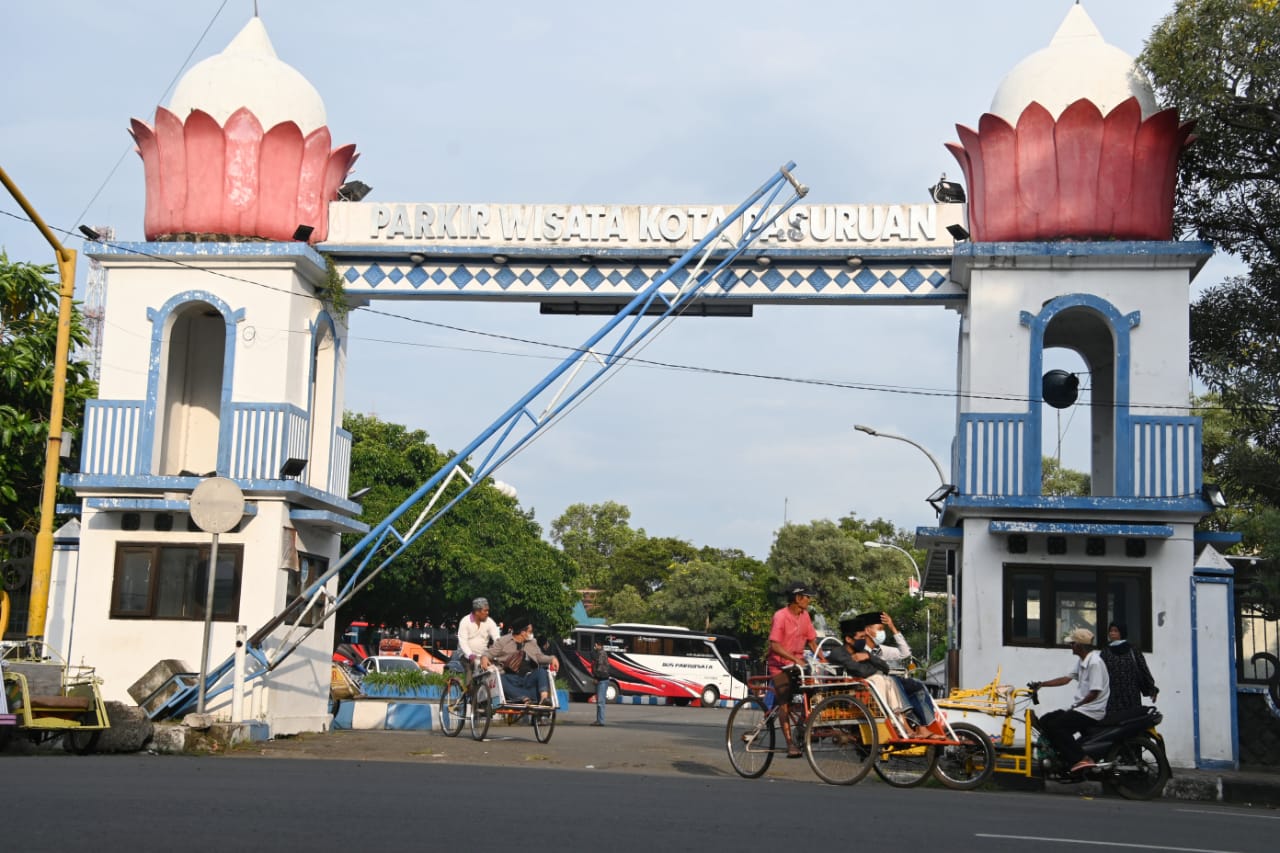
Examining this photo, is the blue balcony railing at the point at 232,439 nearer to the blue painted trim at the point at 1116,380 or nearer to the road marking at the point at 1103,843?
the blue painted trim at the point at 1116,380

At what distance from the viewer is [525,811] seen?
876 centimetres

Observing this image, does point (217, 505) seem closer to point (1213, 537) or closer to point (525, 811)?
point (525, 811)

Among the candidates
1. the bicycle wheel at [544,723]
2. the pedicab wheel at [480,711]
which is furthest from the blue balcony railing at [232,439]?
the bicycle wheel at [544,723]

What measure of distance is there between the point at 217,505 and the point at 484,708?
13.4ft

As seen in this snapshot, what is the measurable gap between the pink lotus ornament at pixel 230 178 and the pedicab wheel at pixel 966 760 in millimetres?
10553

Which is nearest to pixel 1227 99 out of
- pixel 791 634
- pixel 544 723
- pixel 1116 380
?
pixel 1116 380

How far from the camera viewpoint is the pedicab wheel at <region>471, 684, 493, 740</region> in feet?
55.2

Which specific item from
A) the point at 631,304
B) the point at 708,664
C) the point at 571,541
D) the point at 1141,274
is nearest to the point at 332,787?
the point at 631,304

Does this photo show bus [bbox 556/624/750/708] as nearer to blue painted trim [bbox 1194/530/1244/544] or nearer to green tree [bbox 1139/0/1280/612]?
green tree [bbox 1139/0/1280/612]

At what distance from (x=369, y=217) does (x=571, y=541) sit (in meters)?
79.5

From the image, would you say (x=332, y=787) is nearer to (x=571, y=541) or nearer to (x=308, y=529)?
(x=308, y=529)

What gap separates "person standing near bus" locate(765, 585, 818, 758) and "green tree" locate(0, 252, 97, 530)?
1276 cm

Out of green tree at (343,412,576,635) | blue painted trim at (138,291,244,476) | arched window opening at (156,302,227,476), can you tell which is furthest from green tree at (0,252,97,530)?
green tree at (343,412,576,635)

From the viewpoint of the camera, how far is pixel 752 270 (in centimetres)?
1906
